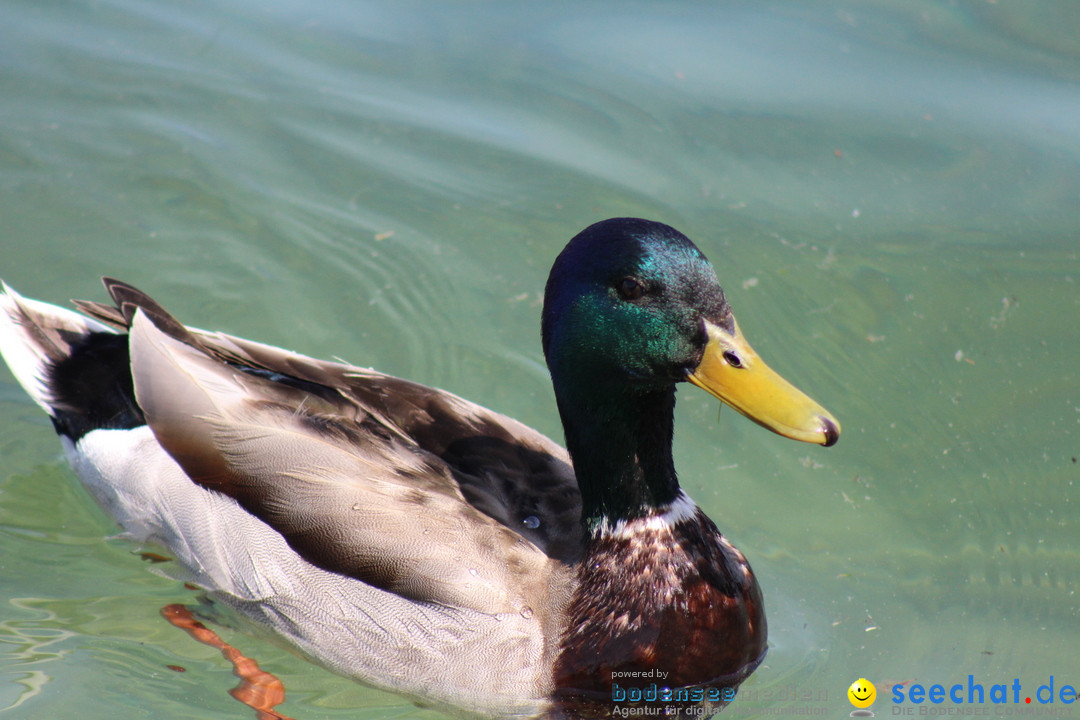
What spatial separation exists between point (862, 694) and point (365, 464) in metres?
1.93

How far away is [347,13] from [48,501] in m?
3.84

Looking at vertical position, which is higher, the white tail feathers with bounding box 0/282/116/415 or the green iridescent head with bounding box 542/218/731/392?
the green iridescent head with bounding box 542/218/731/392

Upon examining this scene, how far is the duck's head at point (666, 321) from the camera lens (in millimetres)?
3461

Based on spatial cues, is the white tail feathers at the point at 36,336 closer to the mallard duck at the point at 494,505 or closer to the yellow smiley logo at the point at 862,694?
the mallard duck at the point at 494,505

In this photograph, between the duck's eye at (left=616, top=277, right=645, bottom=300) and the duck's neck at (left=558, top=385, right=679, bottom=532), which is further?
the duck's neck at (left=558, top=385, right=679, bottom=532)

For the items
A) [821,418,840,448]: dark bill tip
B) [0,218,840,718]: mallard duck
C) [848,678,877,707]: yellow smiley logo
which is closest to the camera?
[821,418,840,448]: dark bill tip

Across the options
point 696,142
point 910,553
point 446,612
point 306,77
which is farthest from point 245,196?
point 910,553

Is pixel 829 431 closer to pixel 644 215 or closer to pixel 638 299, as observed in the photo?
pixel 638 299

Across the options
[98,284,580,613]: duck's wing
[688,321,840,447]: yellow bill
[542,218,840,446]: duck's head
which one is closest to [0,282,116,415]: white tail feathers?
[98,284,580,613]: duck's wing

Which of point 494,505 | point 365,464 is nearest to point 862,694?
point 494,505

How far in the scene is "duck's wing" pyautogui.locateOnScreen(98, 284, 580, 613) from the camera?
3793 mm

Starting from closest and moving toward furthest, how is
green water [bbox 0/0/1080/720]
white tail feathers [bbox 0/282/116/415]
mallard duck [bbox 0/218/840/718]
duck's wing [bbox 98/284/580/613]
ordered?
1. mallard duck [bbox 0/218/840/718]
2. duck's wing [bbox 98/284/580/613]
3. green water [bbox 0/0/1080/720]
4. white tail feathers [bbox 0/282/116/415]

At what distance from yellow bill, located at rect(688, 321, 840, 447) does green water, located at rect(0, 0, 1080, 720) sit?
3.97 ft

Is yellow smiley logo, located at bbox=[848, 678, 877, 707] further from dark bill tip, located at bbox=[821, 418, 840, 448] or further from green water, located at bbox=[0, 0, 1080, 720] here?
dark bill tip, located at bbox=[821, 418, 840, 448]
